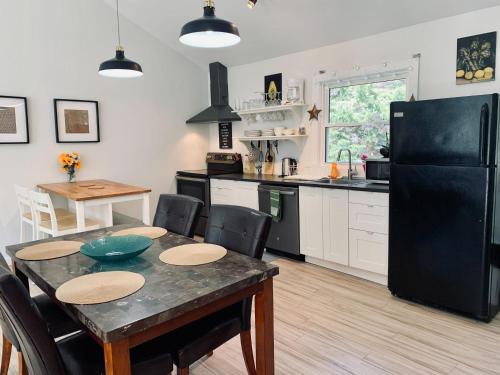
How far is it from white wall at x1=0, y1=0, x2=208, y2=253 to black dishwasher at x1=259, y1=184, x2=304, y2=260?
1719 mm

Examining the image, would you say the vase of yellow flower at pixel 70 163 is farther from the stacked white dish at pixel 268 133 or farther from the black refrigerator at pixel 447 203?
the black refrigerator at pixel 447 203

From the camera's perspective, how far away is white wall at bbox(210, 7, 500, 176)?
3.14m

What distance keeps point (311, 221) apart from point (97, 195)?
6.61ft

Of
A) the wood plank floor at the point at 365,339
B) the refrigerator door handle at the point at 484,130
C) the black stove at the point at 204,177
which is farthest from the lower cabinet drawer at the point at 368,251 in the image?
the black stove at the point at 204,177

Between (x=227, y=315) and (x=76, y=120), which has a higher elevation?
(x=76, y=120)

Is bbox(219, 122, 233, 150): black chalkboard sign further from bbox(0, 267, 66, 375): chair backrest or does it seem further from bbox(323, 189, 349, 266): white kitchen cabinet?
bbox(0, 267, 66, 375): chair backrest

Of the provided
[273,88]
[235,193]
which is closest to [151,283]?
[235,193]

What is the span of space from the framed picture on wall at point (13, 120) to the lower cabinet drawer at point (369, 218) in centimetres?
338

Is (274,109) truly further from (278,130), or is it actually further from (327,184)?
(327,184)

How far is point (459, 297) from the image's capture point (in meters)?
2.71

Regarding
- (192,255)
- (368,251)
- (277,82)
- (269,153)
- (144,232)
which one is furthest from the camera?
(269,153)

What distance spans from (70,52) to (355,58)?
310 centimetres

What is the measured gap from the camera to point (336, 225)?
11.7 ft

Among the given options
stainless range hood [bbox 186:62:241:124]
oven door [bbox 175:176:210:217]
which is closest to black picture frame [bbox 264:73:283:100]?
stainless range hood [bbox 186:62:241:124]
